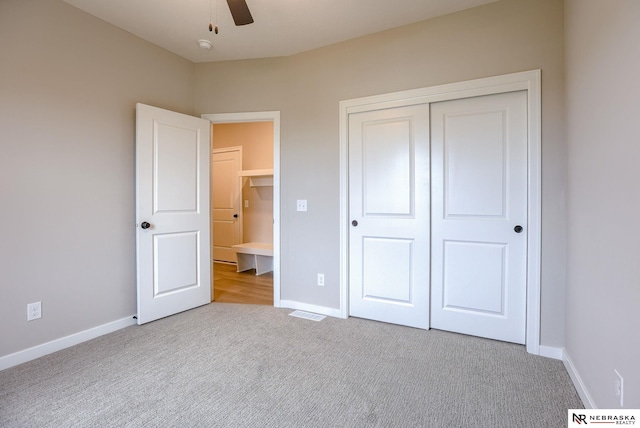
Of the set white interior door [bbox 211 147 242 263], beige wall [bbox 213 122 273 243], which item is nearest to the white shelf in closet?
beige wall [bbox 213 122 273 243]

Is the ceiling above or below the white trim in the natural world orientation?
above

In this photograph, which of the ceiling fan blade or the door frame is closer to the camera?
the ceiling fan blade

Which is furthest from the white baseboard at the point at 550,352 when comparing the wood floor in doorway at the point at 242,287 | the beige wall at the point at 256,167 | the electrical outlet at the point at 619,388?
the beige wall at the point at 256,167

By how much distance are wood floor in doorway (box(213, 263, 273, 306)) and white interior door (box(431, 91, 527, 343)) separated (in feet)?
6.32

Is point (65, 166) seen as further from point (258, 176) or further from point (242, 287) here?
point (258, 176)

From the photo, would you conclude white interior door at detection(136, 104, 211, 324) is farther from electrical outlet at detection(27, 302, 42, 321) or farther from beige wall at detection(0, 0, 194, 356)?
electrical outlet at detection(27, 302, 42, 321)

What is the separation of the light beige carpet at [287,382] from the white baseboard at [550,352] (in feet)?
0.28

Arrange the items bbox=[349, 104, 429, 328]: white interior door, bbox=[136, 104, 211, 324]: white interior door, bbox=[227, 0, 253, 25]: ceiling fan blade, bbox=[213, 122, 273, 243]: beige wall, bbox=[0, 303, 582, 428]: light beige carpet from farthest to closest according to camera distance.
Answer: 1. bbox=[213, 122, 273, 243]: beige wall
2. bbox=[136, 104, 211, 324]: white interior door
3. bbox=[349, 104, 429, 328]: white interior door
4. bbox=[227, 0, 253, 25]: ceiling fan blade
5. bbox=[0, 303, 582, 428]: light beige carpet

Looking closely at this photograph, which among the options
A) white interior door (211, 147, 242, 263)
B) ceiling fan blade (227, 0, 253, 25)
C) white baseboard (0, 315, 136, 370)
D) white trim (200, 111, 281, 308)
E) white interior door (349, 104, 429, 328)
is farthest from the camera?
white interior door (211, 147, 242, 263)

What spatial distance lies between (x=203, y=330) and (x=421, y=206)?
218 cm

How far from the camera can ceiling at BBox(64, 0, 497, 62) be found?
7.64ft

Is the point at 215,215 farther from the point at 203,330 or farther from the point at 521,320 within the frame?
the point at 521,320

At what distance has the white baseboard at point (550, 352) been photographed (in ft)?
7.01

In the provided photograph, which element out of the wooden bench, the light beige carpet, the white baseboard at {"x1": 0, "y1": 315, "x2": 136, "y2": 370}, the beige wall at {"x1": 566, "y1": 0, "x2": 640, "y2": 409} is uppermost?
the beige wall at {"x1": 566, "y1": 0, "x2": 640, "y2": 409}
